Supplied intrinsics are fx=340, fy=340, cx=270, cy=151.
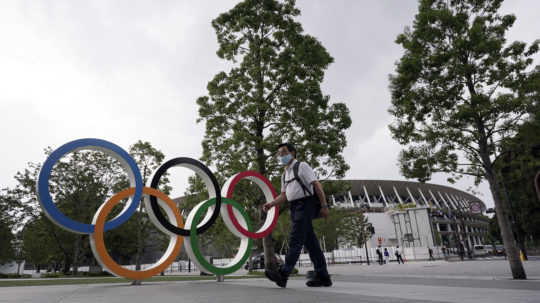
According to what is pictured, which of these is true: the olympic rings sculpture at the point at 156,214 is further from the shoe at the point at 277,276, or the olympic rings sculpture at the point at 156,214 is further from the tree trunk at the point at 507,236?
the tree trunk at the point at 507,236

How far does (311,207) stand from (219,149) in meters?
10.4

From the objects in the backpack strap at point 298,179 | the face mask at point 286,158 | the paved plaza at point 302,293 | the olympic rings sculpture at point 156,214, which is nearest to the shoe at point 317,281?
the paved plaza at point 302,293

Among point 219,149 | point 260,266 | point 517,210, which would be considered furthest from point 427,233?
point 219,149

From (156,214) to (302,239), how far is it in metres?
5.67

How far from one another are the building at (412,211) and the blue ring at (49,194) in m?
53.8

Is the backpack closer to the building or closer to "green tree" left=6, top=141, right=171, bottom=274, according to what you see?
"green tree" left=6, top=141, right=171, bottom=274

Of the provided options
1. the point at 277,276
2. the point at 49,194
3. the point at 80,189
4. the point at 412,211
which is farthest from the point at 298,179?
the point at 412,211

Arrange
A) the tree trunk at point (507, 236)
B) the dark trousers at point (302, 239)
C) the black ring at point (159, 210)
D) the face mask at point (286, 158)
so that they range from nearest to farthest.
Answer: the dark trousers at point (302, 239), the face mask at point (286, 158), the tree trunk at point (507, 236), the black ring at point (159, 210)

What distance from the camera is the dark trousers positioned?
472cm

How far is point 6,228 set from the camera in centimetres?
2548

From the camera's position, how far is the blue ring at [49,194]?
7.70 m

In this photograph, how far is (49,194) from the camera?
7.89 meters

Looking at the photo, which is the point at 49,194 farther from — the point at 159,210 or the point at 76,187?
the point at 76,187

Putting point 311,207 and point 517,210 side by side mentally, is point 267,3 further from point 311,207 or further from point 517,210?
point 517,210
